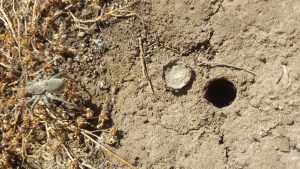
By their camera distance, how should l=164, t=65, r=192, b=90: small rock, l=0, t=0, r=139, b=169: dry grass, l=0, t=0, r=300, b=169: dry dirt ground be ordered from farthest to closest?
l=0, t=0, r=139, b=169: dry grass → l=164, t=65, r=192, b=90: small rock → l=0, t=0, r=300, b=169: dry dirt ground

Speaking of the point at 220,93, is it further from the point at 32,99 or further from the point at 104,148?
the point at 32,99

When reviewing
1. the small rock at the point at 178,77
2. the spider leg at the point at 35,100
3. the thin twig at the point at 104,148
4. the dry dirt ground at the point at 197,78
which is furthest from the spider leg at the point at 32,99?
the small rock at the point at 178,77

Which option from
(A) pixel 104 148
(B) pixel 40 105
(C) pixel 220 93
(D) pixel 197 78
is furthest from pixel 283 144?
(B) pixel 40 105

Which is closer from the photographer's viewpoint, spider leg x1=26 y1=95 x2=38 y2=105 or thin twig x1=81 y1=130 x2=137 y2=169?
thin twig x1=81 y1=130 x2=137 y2=169

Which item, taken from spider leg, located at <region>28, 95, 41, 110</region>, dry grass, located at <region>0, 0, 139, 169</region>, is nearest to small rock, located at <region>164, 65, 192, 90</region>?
dry grass, located at <region>0, 0, 139, 169</region>

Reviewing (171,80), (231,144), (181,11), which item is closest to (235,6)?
(181,11)

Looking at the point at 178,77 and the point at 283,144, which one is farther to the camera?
the point at 178,77


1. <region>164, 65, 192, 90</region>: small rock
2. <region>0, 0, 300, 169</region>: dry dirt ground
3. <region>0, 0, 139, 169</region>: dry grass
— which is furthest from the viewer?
<region>0, 0, 139, 169</region>: dry grass

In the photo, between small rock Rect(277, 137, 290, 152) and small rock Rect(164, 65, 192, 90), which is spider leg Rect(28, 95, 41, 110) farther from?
small rock Rect(277, 137, 290, 152)

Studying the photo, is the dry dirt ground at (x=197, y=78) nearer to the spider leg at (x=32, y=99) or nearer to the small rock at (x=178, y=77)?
the small rock at (x=178, y=77)
